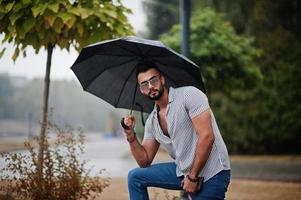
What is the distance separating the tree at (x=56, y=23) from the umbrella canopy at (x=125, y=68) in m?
1.13

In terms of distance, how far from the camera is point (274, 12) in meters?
20.0

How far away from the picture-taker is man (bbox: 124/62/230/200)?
3.24 m

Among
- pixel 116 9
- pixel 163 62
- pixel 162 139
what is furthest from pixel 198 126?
pixel 116 9

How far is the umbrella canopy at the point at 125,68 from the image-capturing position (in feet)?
12.7

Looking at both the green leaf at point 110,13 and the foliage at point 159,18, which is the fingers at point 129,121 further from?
the foliage at point 159,18

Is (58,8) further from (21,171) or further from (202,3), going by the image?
(202,3)

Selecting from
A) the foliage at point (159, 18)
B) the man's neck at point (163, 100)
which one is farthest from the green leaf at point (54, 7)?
the foliage at point (159, 18)

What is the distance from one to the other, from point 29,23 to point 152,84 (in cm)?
244

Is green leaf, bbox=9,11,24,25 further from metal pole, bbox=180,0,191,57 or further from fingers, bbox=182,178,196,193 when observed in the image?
fingers, bbox=182,178,196,193

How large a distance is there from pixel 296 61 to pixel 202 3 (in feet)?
15.6

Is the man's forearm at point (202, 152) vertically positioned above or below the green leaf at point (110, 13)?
below

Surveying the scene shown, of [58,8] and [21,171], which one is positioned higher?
[58,8]

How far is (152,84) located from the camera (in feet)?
11.7

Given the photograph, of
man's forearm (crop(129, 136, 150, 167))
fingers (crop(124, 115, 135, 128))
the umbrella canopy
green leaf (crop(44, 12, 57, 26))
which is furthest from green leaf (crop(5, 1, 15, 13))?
man's forearm (crop(129, 136, 150, 167))
